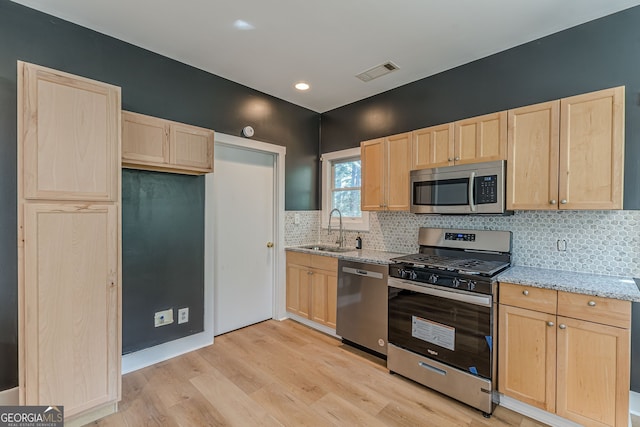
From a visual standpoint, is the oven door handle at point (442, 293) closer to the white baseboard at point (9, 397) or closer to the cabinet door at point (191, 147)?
the cabinet door at point (191, 147)

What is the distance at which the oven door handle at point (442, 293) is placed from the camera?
2035mm

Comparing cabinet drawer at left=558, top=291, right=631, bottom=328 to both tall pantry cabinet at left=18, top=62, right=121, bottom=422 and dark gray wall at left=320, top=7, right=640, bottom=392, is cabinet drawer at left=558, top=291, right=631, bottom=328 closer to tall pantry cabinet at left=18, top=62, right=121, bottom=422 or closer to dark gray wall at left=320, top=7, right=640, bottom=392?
dark gray wall at left=320, top=7, right=640, bottom=392

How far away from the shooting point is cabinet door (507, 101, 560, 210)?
207 centimetres

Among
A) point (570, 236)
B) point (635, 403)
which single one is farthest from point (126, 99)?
point (635, 403)

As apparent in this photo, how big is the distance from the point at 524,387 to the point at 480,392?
0.27 metres

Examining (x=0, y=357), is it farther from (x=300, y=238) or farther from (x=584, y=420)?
(x=584, y=420)

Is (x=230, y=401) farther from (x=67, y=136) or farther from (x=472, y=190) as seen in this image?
(x=472, y=190)

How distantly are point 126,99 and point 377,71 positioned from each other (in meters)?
2.33

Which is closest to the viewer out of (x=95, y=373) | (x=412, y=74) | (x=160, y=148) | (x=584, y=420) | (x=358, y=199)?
(x=584, y=420)

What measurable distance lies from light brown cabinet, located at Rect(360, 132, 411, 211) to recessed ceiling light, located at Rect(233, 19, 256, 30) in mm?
1579

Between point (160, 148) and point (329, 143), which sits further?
point (329, 143)

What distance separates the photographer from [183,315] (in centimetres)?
285

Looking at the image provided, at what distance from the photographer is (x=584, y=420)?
5.75 ft

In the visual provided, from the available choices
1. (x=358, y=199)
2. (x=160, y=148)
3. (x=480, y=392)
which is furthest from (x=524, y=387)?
(x=160, y=148)
